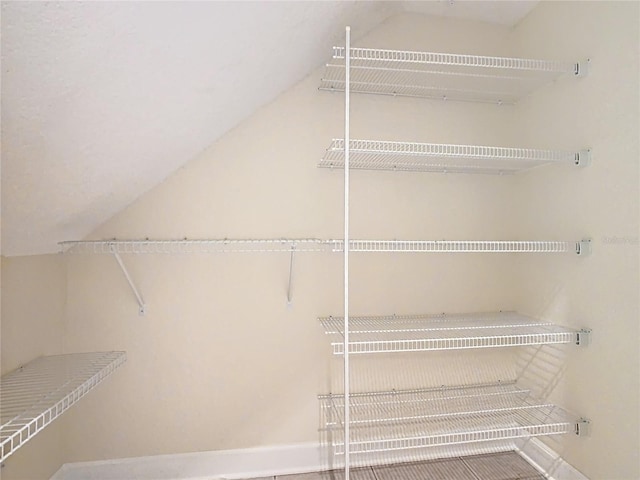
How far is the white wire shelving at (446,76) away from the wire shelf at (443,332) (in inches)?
41.1

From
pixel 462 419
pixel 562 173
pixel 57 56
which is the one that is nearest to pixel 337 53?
pixel 57 56

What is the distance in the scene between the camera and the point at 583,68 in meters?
1.46

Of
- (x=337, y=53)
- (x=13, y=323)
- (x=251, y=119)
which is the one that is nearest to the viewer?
(x=13, y=323)

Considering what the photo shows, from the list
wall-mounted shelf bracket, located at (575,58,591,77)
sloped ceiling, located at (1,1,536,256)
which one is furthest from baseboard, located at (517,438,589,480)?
sloped ceiling, located at (1,1,536,256)

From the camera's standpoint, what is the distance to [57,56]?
0.69m

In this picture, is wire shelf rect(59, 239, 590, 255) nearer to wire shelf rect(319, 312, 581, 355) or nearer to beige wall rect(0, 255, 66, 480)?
beige wall rect(0, 255, 66, 480)

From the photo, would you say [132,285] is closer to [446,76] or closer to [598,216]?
[446,76]

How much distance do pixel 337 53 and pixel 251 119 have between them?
1.60ft

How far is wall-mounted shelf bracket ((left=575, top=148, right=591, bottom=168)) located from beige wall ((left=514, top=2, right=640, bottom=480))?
0.03 m

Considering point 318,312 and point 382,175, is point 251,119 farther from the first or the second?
point 318,312

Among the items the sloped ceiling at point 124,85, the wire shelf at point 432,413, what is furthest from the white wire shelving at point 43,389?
the wire shelf at point 432,413

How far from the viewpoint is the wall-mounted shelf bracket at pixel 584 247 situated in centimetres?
144

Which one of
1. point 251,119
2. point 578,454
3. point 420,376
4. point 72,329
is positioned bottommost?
point 578,454

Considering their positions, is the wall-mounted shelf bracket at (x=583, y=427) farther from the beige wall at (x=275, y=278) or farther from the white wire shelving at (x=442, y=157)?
the white wire shelving at (x=442, y=157)
